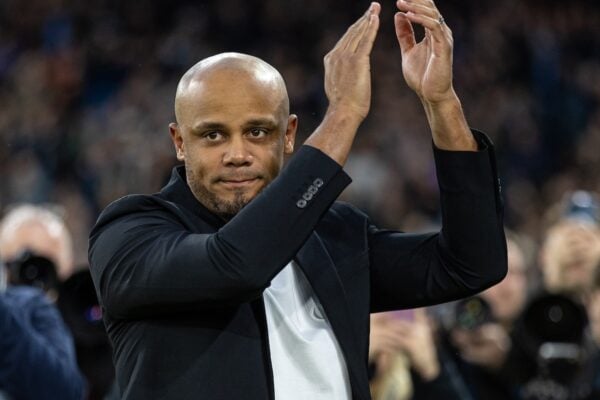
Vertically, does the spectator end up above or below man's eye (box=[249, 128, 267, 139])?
below

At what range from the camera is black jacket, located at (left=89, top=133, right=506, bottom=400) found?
7.63ft

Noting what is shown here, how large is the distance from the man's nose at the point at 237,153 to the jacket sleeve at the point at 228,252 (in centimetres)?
16

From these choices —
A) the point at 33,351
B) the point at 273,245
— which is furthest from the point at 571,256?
the point at 273,245

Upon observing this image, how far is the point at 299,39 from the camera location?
38.1 ft

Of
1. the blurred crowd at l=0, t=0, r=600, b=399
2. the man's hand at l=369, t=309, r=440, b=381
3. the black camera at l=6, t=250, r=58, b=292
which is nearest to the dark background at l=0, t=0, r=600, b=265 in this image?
the blurred crowd at l=0, t=0, r=600, b=399

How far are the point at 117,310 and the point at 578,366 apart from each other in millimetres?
2534

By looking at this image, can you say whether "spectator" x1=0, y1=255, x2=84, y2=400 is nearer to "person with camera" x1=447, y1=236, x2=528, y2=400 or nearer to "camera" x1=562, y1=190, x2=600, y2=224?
"person with camera" x1=447, y1=236, x2=528, y2=400

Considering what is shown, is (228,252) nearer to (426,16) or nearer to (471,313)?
(426,16)

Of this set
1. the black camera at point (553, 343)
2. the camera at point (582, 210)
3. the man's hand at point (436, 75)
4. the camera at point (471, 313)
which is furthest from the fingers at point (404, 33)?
the camera at point (582, 210)

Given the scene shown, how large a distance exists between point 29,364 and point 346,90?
69.6 inches

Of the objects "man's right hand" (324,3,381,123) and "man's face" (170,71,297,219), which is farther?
"man's face" (170,71,297,219)

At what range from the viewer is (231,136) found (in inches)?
98.8

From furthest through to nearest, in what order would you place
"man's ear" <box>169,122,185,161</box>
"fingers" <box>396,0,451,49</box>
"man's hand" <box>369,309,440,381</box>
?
"man's hand" <box>369,309,440,381</box>, "man's ear" <box>169,122,185,161</box>, "fingers" <box>396,0,451,49</box>

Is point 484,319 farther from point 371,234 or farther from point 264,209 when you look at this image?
point 264,209
